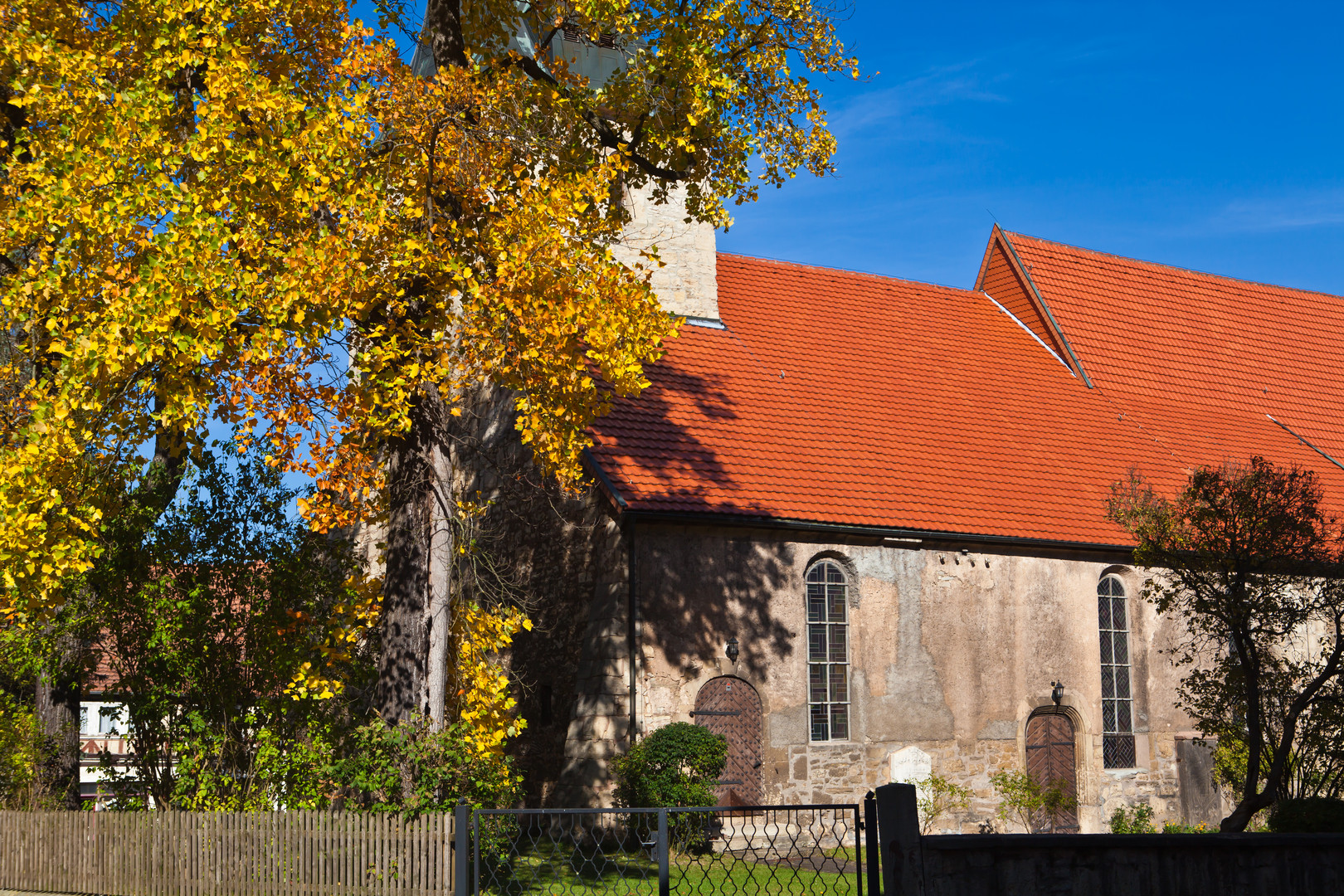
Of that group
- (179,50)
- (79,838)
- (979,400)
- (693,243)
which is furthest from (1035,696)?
(179,50)

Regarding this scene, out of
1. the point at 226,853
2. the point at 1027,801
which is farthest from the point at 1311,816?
the point at 226,853

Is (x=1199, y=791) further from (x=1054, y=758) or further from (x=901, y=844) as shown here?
(x=901, y=844)

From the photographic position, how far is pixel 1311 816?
1086cm

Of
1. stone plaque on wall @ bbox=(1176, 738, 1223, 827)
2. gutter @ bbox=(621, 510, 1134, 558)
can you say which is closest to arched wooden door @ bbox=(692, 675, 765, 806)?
gutter @ bbox=(621, 510, 1134, 558)

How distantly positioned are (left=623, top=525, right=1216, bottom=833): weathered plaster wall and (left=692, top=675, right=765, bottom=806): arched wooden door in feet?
0.45

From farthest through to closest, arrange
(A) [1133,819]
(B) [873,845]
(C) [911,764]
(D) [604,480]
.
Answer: (A) [1133,819] < (C) [911,764] < (D) [604,480] < (B) [873,845]

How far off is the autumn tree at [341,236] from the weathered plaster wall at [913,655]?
4.49 m

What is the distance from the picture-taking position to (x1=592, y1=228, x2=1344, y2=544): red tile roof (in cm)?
1748

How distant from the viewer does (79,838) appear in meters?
12.2

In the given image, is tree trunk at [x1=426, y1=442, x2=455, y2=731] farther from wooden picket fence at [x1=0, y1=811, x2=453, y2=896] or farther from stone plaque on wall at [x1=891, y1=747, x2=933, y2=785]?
stone plaque on wall at [x1=891, y1=747, x2=933, y2=785]

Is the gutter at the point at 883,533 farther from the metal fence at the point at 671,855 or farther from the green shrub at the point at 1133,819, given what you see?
the green shrub at the point at 1133,819

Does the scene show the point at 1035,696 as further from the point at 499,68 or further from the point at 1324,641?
the point at 499,68

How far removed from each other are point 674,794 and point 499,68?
8.08 meters

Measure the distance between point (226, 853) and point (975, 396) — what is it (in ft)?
47.5
